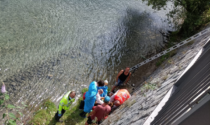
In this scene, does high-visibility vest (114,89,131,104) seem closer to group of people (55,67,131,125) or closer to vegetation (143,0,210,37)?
group of people (55,67,131,125)

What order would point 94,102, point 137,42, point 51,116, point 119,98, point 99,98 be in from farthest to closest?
point 137,42
point 119,98
point 99,98
point 51,116
point 94,102

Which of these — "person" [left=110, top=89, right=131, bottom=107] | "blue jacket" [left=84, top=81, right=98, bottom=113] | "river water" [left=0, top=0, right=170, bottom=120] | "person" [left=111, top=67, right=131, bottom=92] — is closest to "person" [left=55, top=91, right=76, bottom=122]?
"blue jacket" [left=84, top=81, right=98, bottom=113]

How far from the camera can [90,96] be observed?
6117mm

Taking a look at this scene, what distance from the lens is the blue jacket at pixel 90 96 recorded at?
609 centimetres

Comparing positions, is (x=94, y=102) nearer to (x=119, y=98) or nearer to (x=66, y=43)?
(x=119, y=98)

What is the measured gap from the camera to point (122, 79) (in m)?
8.35

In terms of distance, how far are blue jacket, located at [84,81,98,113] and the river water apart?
6.83 ft

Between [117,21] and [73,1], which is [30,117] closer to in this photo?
[117,21]

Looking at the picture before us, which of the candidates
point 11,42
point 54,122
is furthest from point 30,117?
point 11,42

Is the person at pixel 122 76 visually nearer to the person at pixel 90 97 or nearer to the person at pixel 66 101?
the person at pixel 90 97

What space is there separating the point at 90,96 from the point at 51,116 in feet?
7.36

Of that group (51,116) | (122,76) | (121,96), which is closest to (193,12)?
(122,76)

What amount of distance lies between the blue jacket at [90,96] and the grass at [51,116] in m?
0.71

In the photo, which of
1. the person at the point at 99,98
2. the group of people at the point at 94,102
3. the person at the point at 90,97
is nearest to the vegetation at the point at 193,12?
the group of people at the point at 94,102
